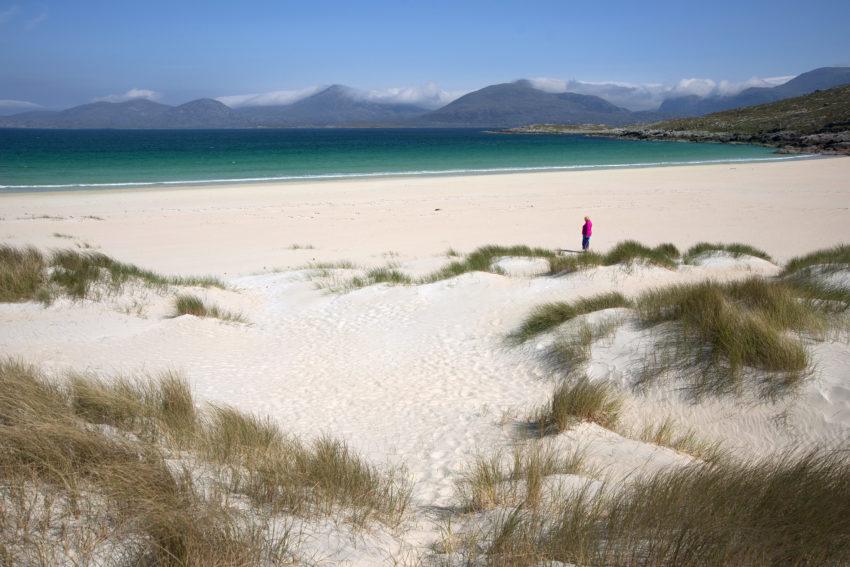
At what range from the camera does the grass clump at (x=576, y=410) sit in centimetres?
496

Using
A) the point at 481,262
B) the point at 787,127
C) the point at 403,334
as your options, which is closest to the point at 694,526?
the point at 403,334

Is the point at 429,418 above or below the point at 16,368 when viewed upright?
below

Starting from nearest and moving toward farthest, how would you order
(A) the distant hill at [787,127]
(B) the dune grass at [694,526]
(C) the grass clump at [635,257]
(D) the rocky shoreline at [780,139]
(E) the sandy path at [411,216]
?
(B) the dune grass at [694,526]
(C) the grass clump at [635,257]
(E) the sandy path at [411,216]
(D) the rocky shoreline at [780,139]
(A) the distant hill at [787,127]

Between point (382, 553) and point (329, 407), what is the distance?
132 inches

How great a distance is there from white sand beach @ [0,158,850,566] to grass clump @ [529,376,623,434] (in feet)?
0.52

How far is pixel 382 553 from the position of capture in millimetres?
2818

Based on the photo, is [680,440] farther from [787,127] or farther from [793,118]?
[793,118]

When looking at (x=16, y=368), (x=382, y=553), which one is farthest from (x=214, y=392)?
(x=382, y=553)

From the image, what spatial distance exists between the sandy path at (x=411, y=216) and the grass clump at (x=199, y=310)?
3943mm

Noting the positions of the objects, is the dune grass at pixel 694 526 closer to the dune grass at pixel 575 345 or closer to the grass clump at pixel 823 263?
the dune grass at pixel 575 345

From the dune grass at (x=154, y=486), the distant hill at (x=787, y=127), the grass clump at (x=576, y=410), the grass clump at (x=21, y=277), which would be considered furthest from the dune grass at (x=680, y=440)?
the distant hill at (x=787, y=127)

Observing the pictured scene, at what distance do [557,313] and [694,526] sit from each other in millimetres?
5223

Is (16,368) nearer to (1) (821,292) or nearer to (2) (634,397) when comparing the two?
(2) (634,397)

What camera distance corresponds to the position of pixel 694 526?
2.62 m
